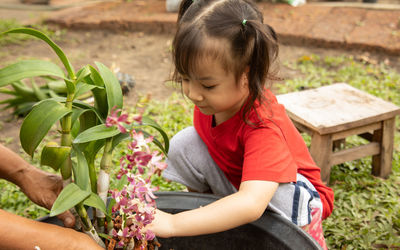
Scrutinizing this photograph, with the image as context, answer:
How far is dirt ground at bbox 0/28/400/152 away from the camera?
136 inches

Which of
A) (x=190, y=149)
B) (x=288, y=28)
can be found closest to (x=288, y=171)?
(x=190, y=149)

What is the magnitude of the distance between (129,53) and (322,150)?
250cm

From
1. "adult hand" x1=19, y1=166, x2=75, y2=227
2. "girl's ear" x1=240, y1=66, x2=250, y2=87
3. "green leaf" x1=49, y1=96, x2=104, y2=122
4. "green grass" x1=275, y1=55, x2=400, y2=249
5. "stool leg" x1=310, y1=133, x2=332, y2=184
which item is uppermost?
"girl's ear" x1=240, y1=66, x2=250, y2=87

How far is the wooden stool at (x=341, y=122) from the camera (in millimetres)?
1991

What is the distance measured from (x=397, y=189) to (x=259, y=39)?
4.53 feet

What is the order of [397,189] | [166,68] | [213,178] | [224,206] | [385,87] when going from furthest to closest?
[166,68] < [385,87] < [397,189] < [213,178] < [224,206]

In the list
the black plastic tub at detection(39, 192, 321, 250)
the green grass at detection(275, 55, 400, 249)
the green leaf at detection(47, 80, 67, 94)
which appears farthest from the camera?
the green leaf at detection(47, 80, 67, 94)

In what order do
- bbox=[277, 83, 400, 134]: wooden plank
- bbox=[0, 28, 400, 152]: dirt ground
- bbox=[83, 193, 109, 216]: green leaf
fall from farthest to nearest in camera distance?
bbox=[0, 28, 400, 152]: dirt ground, bbox=[277, 83, 400, 134]: wooden plank, bbox=[83, 193, 109, 216]: green leaf

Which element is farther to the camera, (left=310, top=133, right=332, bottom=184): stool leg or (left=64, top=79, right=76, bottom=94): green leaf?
(left=310, top=133, right=332, bottom=184): stool leg

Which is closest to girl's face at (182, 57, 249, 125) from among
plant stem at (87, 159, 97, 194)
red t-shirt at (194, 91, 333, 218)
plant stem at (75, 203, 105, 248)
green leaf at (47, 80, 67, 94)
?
red t-shirt at (194, 91, 333, 218)

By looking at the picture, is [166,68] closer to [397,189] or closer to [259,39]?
[397,189]

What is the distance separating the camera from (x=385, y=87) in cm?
309

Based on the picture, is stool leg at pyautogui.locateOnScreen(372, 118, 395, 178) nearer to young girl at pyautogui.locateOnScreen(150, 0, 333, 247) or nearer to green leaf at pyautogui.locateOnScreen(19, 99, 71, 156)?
young girl at pyautogui.locateOnScreen(150, 0, 333, 247)

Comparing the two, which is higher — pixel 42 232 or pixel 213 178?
pixel 42 232
